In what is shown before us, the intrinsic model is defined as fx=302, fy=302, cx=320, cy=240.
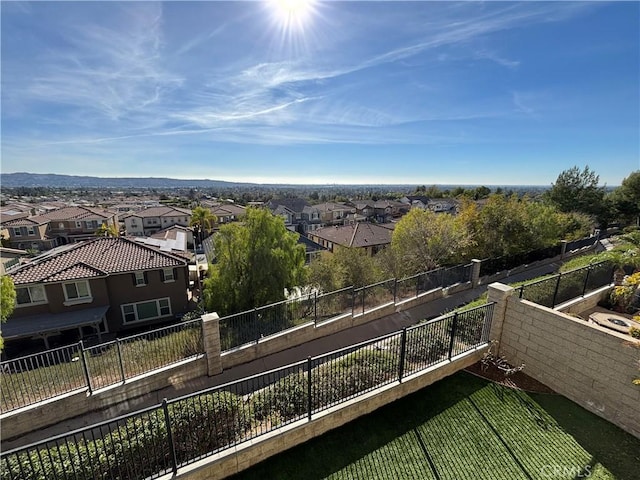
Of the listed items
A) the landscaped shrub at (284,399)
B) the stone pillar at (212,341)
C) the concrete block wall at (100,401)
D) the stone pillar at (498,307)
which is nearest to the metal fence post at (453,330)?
the stone pillar at (498,307)

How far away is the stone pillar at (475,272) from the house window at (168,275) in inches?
679

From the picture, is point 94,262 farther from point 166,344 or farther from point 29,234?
point 29,234

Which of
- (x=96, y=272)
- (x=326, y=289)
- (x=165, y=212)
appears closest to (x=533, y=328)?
(x=326, y=289)

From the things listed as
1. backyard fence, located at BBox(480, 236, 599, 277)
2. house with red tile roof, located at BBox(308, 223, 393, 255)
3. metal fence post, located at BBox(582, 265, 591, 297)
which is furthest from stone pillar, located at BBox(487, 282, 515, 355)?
house with red tile roof, located at BBox(308, 223, 393, 255)

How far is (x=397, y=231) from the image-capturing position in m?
19.2

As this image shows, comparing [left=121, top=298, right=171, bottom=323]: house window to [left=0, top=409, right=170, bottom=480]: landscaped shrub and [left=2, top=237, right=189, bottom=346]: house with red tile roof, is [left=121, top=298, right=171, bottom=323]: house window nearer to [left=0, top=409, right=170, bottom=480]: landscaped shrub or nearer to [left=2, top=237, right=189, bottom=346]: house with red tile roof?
[left=2, top=237, right=189, bottom=346]: house with red tile roof

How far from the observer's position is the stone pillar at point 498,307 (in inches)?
310

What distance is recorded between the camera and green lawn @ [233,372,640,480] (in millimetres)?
5137

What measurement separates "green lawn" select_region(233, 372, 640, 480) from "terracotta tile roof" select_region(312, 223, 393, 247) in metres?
25.9

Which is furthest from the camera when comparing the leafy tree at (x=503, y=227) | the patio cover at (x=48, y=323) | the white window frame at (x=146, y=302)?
the white window frame at (x=146, y=302)

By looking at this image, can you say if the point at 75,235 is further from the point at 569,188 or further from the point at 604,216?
the point at 604,216

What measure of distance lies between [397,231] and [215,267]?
11.2 meters

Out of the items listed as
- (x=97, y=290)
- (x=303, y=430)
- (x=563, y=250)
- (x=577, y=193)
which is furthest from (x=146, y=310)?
(x=577, y=193)

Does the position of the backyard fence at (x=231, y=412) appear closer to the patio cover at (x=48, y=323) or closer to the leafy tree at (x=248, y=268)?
the leafy tree at (x=248, y=268)
